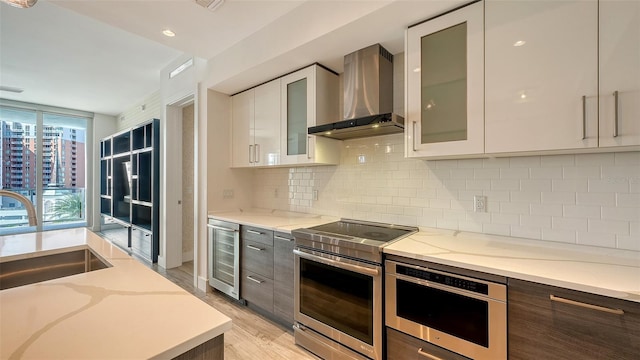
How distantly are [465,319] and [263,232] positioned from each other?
1.70 m

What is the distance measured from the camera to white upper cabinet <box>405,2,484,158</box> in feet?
5.35

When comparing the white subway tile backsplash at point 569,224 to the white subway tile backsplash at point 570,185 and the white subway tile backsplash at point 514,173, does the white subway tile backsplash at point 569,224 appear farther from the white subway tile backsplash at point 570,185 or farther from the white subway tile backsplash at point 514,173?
the white subway tile backsplash at point 514,173

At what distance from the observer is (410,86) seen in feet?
6.22

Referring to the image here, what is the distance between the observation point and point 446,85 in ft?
5.76

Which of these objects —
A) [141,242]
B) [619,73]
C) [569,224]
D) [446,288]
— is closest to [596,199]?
[569,224]

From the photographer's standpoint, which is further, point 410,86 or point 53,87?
point 53,87

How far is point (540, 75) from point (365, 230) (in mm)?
1482

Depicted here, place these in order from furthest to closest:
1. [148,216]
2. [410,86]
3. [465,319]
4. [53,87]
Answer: [53,87], [148,216], [410,86], [465,319]

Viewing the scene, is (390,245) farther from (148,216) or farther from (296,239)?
(148,216)

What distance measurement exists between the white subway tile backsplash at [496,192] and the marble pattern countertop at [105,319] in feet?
5.96

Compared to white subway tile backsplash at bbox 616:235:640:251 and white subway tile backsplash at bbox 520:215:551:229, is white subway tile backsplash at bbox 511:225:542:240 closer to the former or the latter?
white subway tile backsplash at bbox 520:215:551:229

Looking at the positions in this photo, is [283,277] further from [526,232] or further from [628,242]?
[628,242]

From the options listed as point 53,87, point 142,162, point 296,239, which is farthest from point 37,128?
point 296,239

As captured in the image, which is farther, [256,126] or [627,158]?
[256,126]
